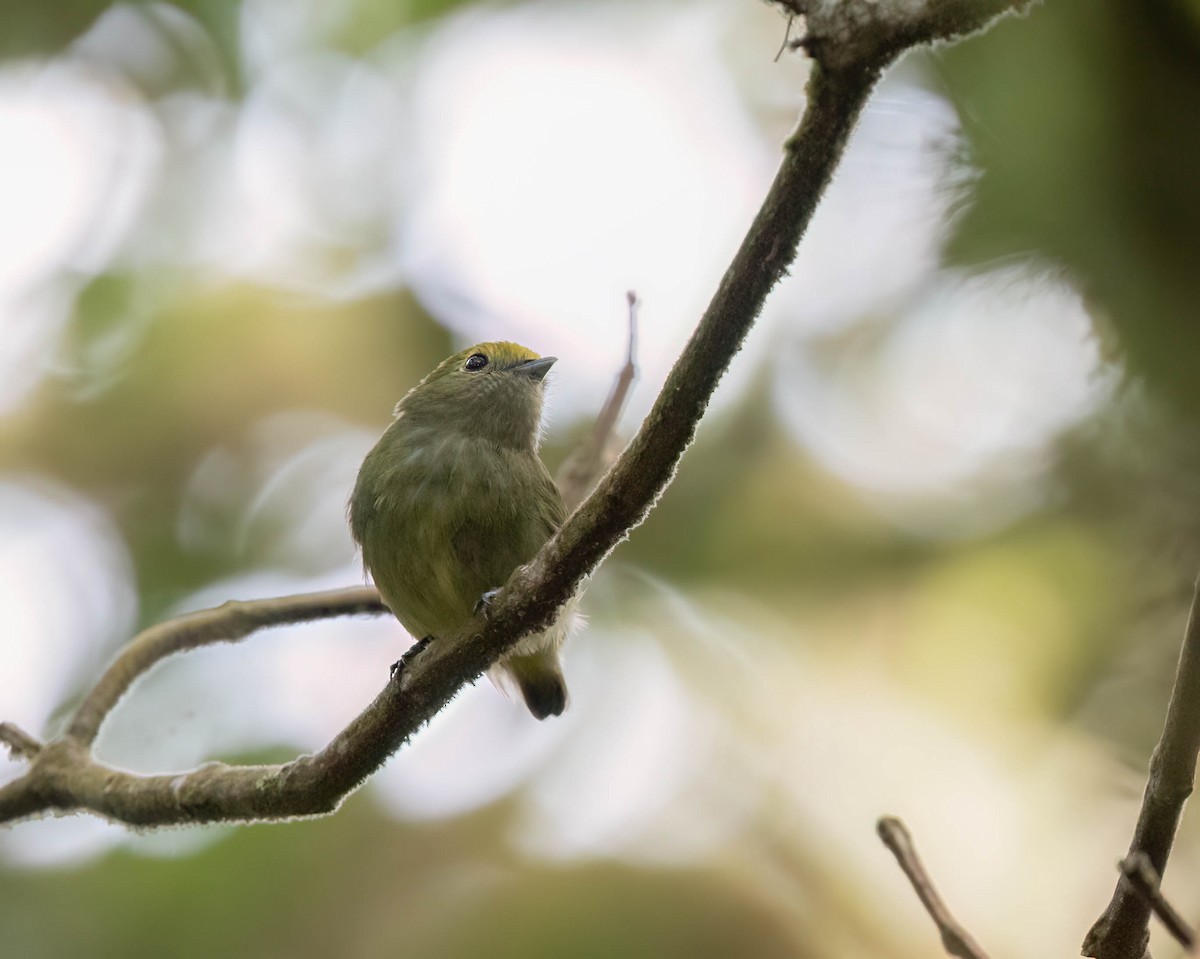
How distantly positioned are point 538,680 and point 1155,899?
125 inches

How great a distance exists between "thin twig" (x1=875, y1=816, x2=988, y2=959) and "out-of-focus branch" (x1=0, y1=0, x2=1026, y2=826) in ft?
2.41

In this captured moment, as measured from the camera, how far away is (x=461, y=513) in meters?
3.76

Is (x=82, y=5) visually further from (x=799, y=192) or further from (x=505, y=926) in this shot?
(x=799, y=192)

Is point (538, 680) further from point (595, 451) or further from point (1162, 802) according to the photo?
point (1162, 802)

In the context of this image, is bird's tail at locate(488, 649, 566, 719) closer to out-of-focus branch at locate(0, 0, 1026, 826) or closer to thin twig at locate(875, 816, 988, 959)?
out-of-focus branch at locate(0, 0, 1026, 826)

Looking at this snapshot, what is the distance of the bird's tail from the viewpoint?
4.35 meters

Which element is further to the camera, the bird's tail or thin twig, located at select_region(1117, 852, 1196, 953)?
the bird's tail

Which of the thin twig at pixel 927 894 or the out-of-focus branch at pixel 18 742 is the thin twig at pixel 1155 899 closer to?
the thin twig at pixel 927 894

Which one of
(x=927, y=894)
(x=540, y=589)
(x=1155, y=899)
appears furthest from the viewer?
(x=540, y=589)

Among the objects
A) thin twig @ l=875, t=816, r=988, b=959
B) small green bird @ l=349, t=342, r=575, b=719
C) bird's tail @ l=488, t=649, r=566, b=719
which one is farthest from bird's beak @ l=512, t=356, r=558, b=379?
thin twig @ l=875, t=816, r=988, b=959

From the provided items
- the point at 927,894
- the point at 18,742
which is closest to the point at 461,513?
the point at 18,742

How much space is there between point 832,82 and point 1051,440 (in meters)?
1.45

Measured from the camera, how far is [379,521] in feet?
12.8

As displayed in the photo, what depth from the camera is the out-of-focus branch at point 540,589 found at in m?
1.68
